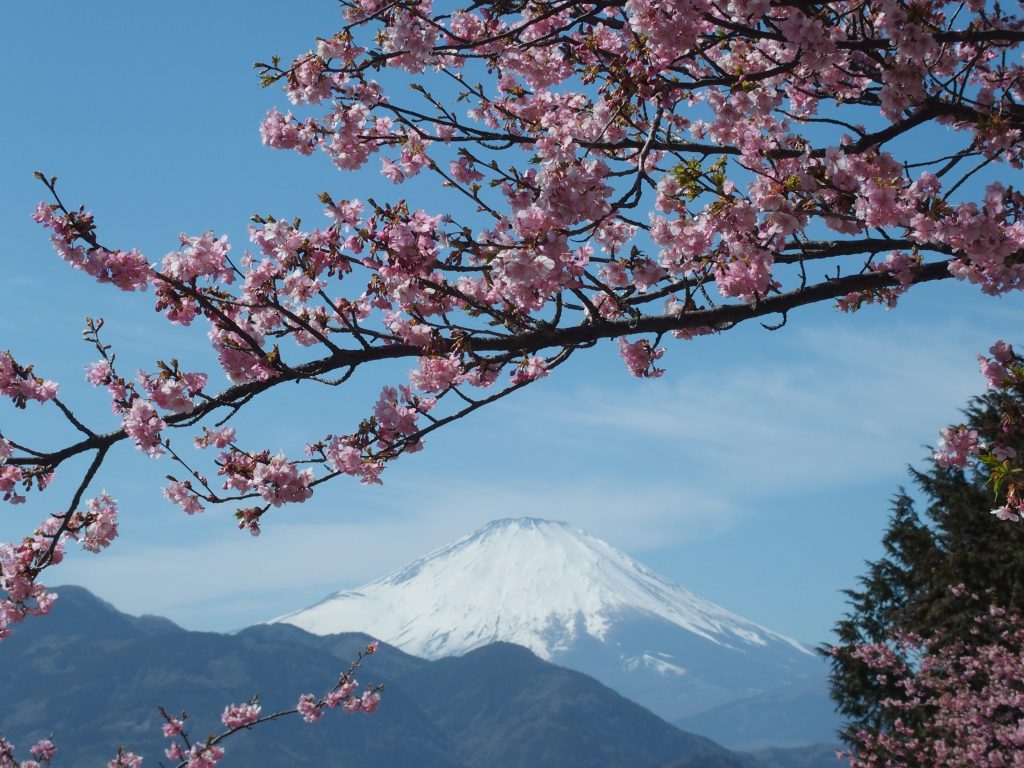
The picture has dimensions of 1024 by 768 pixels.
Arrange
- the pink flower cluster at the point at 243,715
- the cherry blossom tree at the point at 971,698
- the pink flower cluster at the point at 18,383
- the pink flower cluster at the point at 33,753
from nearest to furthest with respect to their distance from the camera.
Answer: the pink flower cluster at the point at 18,383, the pink flower cluster at the point at 33,753, the pink flower cluster at the point at 243,715, the cherry blossom tree at the point at 971,698

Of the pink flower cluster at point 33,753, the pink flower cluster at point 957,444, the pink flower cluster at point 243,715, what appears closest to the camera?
the pink flower cluster at point 957,444

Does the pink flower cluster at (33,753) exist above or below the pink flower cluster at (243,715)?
below

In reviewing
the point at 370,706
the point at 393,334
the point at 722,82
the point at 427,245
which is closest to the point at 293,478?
the point at 393,334

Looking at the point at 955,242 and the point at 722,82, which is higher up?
the point at 722,82

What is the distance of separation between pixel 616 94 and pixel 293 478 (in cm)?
275

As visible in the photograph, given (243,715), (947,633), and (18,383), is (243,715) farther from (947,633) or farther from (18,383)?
(947,633)

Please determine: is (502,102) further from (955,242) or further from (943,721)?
(943,721)

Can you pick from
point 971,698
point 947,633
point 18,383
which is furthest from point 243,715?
point 947,633

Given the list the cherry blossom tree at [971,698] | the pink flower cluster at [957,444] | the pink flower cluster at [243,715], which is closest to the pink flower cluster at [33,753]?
the pink flower cluster at [243,715]

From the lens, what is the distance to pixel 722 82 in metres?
4.84

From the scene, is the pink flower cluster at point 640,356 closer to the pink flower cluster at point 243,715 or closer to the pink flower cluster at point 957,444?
the pink flower cluster at point 957,444

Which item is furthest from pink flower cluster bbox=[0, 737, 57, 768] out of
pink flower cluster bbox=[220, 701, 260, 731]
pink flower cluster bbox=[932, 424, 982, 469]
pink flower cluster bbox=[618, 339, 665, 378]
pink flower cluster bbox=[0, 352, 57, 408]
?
pink flower cluster bbox=[932, 424, 982, 469]

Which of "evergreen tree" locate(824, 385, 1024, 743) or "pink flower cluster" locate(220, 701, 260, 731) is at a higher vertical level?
"evergreen tree" locate(824, 385, 1024, 743)

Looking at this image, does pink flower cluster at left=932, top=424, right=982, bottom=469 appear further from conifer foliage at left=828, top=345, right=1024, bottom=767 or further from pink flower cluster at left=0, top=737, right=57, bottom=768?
pink flower cluster at left=0, top=737, right=57, bottom=768
